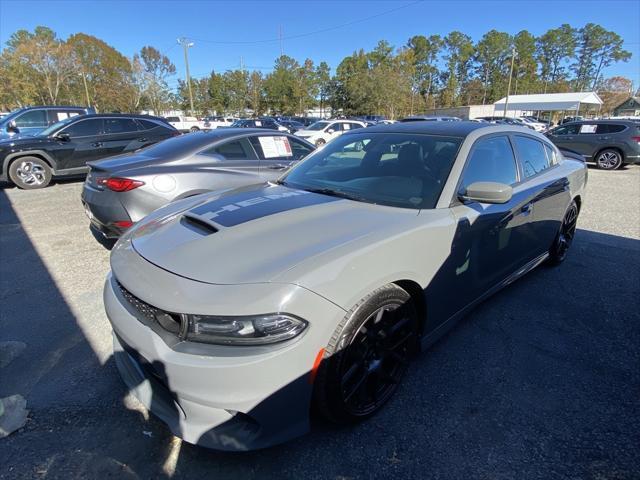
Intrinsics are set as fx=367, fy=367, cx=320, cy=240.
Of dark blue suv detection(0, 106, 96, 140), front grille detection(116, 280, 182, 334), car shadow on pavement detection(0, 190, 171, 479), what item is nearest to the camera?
front grille detection(116, 280, 182, 334)

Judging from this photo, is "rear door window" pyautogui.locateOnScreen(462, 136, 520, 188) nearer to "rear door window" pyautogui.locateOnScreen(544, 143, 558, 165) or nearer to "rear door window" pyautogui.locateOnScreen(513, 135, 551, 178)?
"rear door window" pyautogui.locateOnScreen(513, 135, 551, 178)

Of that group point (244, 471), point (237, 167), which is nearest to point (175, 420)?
point (244, 471)

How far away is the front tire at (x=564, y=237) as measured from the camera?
4.07 meters

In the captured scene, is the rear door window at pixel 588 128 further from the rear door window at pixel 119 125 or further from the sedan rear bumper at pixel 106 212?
the sedan rear bumper at pixel 106 212

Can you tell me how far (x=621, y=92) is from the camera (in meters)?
82.7

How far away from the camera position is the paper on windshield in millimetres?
5090

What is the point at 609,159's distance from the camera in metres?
12.7

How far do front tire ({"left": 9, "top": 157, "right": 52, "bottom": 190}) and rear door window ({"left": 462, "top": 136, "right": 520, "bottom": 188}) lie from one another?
9.61m

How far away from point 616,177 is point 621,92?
9792 cm

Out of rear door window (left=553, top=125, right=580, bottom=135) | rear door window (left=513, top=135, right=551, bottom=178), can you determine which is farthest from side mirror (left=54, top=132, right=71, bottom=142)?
rear door window (left=553, top=125, right=580, bottom=135)

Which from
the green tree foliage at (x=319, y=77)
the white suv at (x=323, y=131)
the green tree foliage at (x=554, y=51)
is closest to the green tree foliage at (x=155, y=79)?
the green tree foliage at (x=319, y=77)

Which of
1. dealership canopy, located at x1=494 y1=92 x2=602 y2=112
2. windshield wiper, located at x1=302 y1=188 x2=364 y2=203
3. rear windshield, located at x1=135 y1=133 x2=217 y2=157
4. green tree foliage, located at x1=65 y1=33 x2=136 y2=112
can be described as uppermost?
green tree foliage, located at x1=65 y1=33 x2=136 y2=112

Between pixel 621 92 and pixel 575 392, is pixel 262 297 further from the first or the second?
pixel 621 92

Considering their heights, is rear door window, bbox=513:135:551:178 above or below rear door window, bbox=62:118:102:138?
below
